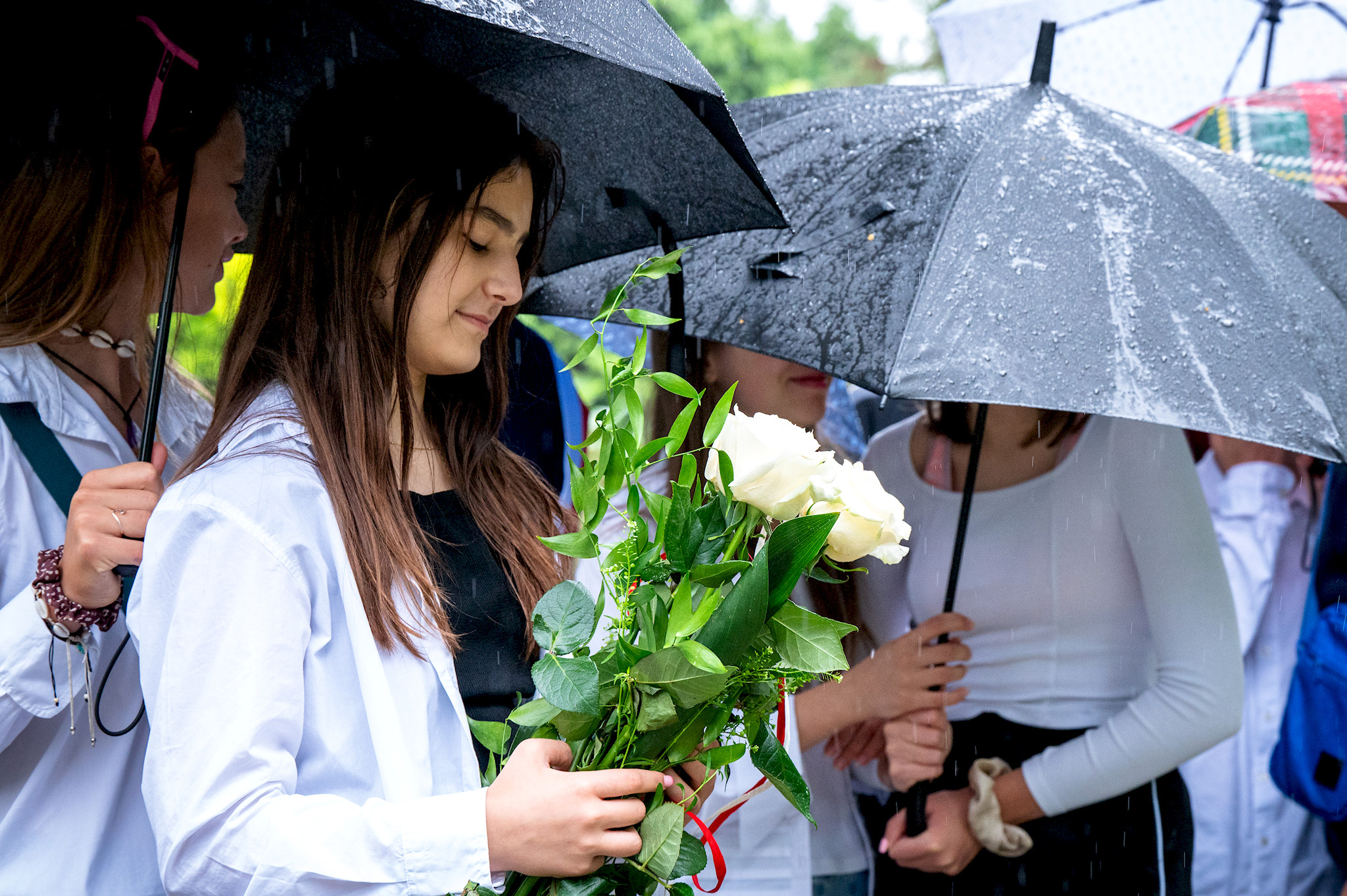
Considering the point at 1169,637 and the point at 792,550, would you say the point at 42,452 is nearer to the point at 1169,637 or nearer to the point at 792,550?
the point at 792,550

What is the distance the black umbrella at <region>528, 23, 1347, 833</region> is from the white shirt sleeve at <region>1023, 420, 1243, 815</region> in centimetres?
35

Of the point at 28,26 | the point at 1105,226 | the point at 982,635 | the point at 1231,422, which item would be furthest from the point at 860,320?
the point at 28,26

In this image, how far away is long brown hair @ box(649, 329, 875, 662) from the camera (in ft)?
8.73

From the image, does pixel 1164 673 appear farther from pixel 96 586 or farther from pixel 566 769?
pixel 96 586

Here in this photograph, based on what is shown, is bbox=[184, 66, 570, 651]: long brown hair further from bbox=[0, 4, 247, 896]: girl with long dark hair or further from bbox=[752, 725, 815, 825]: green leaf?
bbox=[752, 725, 815, 825]: green leaf

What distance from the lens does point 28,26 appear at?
1.79 metres

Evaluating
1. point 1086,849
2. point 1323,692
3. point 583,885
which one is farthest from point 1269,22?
point 583,885

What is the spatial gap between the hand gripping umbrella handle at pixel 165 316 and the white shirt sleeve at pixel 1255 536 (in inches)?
124

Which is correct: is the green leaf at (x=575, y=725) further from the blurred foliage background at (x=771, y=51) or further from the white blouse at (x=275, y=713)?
the blurred foliage background at (x=771, y=51)

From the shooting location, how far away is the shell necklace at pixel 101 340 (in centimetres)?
182

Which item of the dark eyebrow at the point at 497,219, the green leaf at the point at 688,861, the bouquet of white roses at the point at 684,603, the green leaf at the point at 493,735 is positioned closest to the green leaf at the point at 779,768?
the bouquet of white roses at the point at 684,603

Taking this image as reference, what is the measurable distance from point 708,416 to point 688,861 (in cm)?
132

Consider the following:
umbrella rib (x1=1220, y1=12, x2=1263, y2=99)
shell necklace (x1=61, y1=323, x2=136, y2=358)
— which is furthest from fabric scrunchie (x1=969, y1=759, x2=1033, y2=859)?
umbrella rib (x1=1220, y1=12, x2=1263, y2=99)

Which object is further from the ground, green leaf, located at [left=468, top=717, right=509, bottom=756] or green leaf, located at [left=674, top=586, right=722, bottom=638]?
green leaf, located at [left=674, top=586, right=722, bottom=638]
